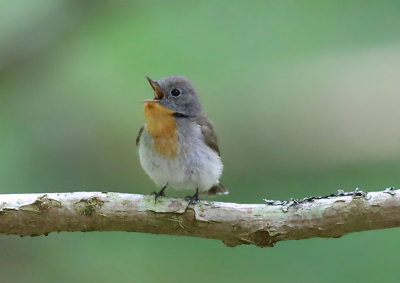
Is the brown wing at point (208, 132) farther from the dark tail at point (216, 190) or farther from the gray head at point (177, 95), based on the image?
the dark tail at point (216, 190)

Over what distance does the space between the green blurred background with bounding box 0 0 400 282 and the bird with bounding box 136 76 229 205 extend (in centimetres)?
180

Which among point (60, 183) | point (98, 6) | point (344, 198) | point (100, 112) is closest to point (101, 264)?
point (60, 183)

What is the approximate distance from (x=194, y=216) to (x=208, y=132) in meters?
1.03

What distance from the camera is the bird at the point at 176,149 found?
14.7 feet

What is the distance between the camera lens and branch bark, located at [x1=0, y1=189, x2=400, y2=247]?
363 centimetres

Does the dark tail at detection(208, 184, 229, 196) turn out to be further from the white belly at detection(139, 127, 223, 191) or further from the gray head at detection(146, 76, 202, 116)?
the gray head at detection(146, 76, 202, 116)

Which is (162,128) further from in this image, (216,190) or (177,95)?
(216,190)

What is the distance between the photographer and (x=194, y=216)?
3775 millimetres

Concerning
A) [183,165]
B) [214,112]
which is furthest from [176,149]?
[214,112]

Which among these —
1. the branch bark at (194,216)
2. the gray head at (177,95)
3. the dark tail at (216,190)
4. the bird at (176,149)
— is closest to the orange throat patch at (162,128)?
the bird at (176,149)

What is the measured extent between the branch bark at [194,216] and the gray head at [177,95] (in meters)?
1.01

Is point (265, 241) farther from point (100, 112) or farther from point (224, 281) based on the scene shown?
point (100, 112)

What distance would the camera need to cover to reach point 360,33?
25.0 feet

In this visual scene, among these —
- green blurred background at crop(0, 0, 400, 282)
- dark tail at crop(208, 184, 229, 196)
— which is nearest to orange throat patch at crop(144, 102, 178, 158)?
dark tail at crop(208, 184, 229, 196)
